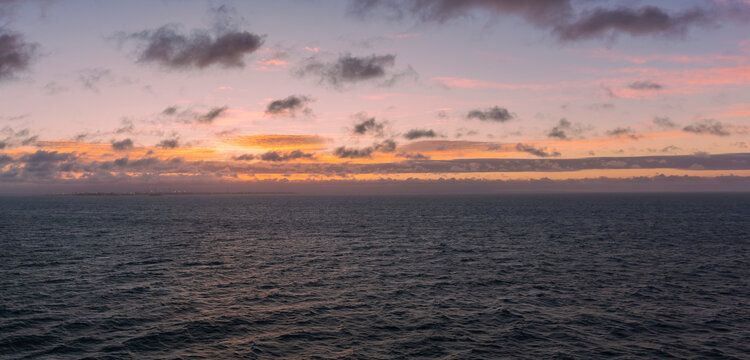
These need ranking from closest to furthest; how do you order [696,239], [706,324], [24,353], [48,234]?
[24,353], [706,324], [696,239], [48,234]

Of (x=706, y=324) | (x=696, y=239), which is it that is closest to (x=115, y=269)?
(x=706, y=324)

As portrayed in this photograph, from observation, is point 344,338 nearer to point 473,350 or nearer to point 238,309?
point 473,350

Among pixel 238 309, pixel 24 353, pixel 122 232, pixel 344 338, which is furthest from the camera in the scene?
pixel 122 232

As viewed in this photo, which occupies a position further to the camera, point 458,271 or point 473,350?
point 458,271

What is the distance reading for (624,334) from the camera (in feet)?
99.8

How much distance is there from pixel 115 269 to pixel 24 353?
1172 inches

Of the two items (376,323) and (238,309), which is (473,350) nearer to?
(376,323)

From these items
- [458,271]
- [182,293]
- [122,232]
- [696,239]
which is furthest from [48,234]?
[696,239]

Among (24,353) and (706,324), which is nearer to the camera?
(24,353)

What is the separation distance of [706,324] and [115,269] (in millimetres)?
62092

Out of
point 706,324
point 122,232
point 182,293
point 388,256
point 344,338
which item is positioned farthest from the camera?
point 122,232

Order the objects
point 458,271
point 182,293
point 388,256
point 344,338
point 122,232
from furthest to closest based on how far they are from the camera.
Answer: point 122,232
point 388,256
point 458,271
point 182,293
point 344,338

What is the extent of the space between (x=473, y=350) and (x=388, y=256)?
37631 mm

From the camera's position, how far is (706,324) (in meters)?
32.5
